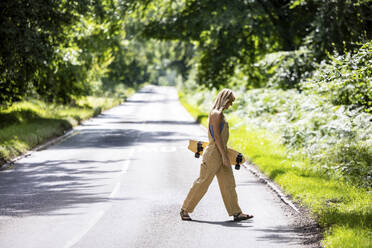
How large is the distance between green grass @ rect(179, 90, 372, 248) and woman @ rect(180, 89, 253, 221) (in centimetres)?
131

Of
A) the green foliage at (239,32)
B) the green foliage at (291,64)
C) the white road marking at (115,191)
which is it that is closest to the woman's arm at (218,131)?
the white road marking at (115,191)

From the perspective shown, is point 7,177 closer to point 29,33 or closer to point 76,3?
point 29,33

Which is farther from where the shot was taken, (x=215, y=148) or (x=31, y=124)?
(x=31, y=124)

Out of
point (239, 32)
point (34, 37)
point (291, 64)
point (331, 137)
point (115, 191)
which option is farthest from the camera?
point (239, 32)

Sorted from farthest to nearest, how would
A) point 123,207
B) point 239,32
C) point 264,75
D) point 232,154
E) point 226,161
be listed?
point 264,75
point 239,32
point 123,207
point 232,154
point 226,161

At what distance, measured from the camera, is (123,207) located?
9461 mm

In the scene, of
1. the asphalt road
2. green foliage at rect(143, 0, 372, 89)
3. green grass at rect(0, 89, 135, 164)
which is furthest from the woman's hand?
green foliage at rect(143, 0, 372, 89)

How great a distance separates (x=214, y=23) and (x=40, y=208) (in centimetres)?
2019

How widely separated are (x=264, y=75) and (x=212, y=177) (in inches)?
1050


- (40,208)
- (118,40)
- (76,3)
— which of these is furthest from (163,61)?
(40,208)

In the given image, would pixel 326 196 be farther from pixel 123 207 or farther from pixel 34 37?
pixel 34 37

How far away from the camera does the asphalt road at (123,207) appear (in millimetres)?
7332

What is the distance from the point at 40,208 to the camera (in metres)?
9.41

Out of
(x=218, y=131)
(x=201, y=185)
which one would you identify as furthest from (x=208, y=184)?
(x=218, y=131)
